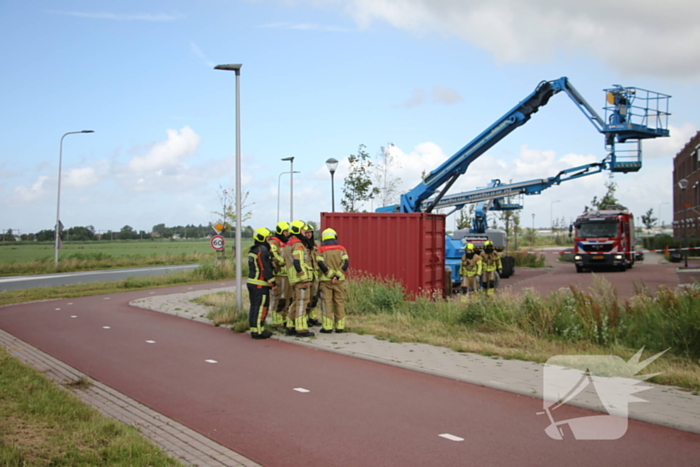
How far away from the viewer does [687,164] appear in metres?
58.5

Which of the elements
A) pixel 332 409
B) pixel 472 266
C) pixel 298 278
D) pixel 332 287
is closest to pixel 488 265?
pixel 472 266

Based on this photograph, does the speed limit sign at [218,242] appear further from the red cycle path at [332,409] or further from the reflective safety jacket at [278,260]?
the reflective safety jacket at [278,260]

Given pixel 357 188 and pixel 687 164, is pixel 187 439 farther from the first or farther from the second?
pixel 687 164

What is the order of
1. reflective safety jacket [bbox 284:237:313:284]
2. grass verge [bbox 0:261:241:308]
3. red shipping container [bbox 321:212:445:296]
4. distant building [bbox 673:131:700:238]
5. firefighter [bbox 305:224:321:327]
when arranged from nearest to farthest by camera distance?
reflective safety jacket [bbox 284:237:313:284], firefighter [bbox 305:224:321:327], red shipping container [bbox 321:212:445:296], grass verge [bbox 0:261:241:308], distant building [bbox 673:131:700:238]

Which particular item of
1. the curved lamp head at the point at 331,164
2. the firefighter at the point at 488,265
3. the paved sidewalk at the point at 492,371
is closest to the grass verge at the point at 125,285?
the curved lamp head at the point at 331,164

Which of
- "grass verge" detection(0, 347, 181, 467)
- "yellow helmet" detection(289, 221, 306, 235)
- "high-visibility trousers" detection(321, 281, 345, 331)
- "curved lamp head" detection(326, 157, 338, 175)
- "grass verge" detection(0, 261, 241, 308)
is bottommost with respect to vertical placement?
"grass verge" detection(0, 261, 241, 308)

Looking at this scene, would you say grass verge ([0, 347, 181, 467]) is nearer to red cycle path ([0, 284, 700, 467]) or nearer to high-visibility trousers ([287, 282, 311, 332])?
red cycle path ([0, 284, 700, 467])

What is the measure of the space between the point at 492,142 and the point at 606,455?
13.8 m

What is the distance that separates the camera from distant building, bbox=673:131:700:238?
48.9 metres

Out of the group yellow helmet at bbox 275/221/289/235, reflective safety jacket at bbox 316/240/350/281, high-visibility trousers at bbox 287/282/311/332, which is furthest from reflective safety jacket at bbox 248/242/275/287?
reflective safety jacket at bbox 316/240/350/281

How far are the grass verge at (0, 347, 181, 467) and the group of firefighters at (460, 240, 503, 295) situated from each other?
10.4 meters

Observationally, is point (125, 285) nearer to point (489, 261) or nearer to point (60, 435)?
point (489, 261)

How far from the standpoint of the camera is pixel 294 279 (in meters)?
10.4

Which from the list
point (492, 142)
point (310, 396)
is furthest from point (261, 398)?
point (492, 142)
